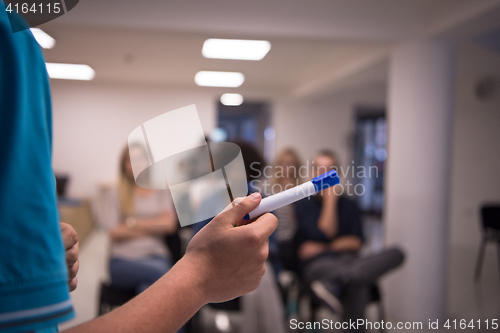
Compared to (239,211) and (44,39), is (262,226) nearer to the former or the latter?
(239,211)

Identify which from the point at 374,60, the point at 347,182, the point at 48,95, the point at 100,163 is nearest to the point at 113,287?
the point at 347,182

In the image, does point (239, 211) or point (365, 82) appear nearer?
point (239, 211)

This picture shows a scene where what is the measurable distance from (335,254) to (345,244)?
0.05 m

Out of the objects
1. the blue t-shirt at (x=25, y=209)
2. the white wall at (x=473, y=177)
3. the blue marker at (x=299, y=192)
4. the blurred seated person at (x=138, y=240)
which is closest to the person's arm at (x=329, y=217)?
the white wall at (x=473, y=177)

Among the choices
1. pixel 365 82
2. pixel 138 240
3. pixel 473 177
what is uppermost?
pixel 365 82

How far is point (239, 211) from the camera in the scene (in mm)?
265

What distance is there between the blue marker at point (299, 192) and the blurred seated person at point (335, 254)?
669 millimetres

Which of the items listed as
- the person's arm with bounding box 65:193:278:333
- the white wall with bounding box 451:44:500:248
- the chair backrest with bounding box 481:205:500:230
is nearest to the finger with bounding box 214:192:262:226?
the person's arm with bounding box 65:193:278:333

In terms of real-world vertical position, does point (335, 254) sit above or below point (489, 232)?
below

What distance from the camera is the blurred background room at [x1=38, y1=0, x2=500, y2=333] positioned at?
0.50 m

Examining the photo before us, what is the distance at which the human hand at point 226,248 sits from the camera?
259 millimetres

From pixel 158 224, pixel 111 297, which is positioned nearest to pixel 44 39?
pixel 158 224

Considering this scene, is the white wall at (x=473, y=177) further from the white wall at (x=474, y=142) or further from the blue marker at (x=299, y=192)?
the blue marker at (x=299, y=192)

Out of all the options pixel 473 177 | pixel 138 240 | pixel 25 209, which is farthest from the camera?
pixel 473 177
